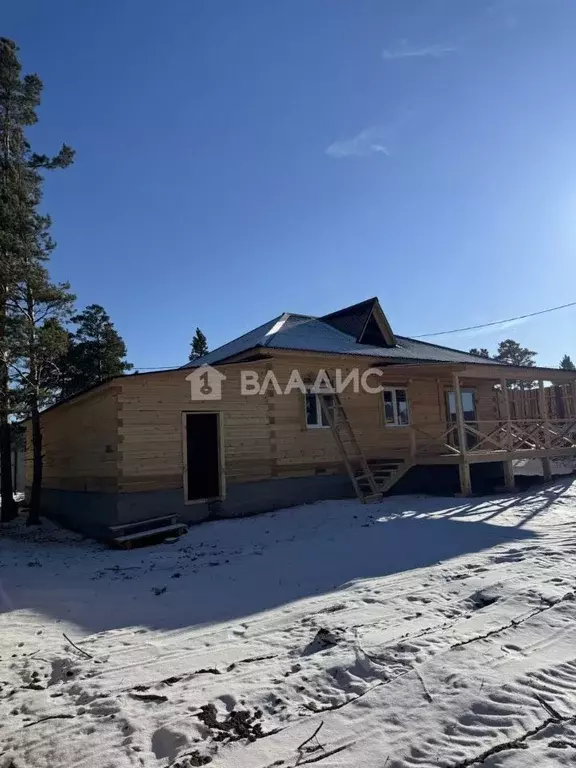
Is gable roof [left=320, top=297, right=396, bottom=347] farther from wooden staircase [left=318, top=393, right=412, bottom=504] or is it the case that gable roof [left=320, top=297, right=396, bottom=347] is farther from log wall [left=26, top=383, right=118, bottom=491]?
log wall [left=26, top=383, right=118, bottom=491]

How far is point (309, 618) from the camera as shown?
513 cm

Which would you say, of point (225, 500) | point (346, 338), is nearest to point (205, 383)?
point (225, 500)

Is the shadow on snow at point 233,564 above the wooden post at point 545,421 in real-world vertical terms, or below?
below

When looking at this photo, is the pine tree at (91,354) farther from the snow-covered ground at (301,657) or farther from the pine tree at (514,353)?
the pine tree at (514,353)

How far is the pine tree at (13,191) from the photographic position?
45.3ft

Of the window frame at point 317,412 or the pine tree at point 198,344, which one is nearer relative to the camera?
the window frame at point 317,412

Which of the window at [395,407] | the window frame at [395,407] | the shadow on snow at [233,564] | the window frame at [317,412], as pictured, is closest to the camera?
the shadow on snow at [233,564]

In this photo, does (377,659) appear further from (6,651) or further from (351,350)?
(351,350)

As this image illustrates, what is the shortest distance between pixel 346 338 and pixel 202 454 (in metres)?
6.26

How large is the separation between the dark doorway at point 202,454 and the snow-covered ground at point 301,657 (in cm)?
436

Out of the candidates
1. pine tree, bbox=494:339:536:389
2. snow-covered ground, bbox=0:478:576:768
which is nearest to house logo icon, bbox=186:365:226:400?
snow-covered ground, bbox=0:478:576:768

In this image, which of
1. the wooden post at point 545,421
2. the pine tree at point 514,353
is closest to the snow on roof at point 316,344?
the wooden post at point 545,421

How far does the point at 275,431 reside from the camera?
1297 cm

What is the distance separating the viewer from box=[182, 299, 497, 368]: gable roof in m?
14.7
